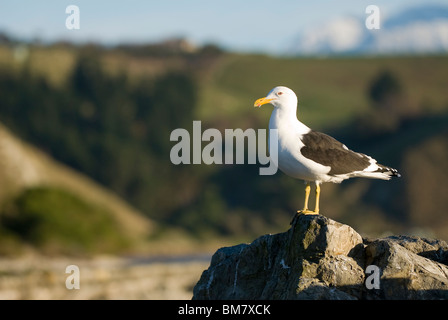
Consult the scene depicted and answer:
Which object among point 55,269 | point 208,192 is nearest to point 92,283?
point 55,269

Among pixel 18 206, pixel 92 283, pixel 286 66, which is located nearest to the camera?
pixel 92 283

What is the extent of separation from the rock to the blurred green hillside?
142ft

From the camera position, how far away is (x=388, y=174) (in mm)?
11734

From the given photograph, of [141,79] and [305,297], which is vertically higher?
[141,79]

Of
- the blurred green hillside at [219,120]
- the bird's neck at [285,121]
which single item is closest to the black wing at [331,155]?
the bird's neck at [285,121]

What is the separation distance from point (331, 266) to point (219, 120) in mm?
79398

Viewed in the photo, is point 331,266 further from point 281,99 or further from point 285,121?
point 281,99

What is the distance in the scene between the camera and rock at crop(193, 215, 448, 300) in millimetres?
9836

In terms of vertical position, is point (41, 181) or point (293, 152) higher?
point (41, 181)

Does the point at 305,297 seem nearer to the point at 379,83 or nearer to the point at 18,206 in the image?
the point at 18,206

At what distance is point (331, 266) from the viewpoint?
32.9ft

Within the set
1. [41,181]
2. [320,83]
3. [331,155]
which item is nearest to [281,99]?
[331,155]

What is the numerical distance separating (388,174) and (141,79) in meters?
89.4


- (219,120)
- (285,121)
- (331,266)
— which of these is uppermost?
(219,120)
